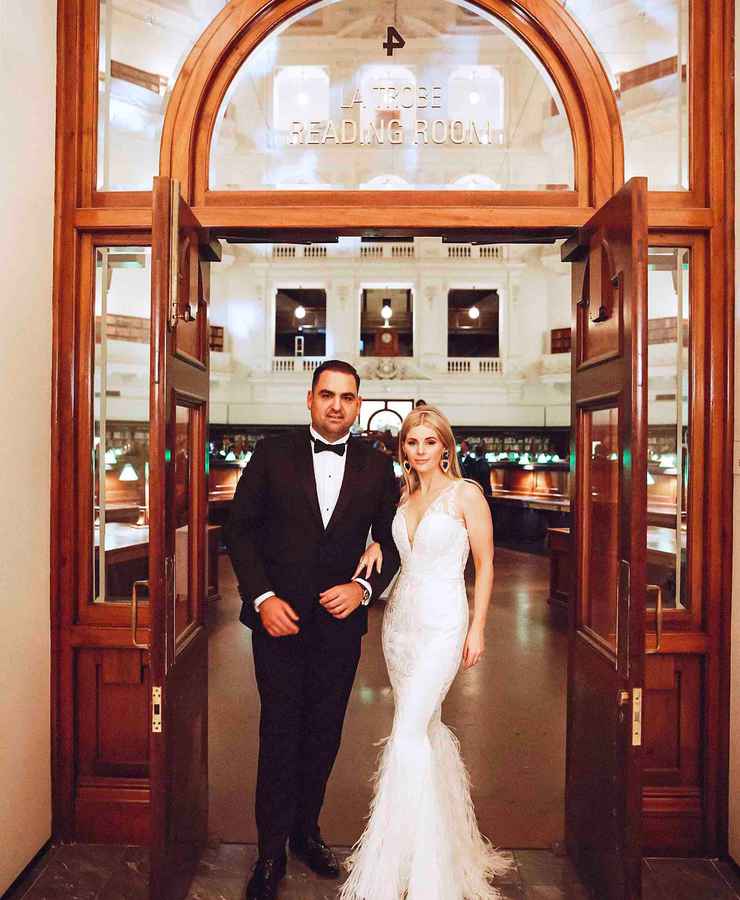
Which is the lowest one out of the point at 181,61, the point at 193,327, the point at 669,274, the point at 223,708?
the point at 223,708

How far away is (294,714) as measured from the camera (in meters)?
2.59

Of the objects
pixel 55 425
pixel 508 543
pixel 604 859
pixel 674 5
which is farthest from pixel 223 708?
pixel 508 543

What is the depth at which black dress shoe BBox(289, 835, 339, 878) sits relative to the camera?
2.66m

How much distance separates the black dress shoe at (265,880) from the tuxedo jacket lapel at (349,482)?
127 centimetres

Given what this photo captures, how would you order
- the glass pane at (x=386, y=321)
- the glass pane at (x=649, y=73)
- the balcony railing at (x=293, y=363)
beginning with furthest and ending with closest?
the glass pane at (x=386, y=321) → the balcony railing at (x=293, y=363) → the glass pane at (x=649, y=73)

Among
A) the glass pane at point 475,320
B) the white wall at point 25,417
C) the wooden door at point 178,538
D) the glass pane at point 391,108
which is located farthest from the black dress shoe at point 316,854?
the glass pane at point 475,320

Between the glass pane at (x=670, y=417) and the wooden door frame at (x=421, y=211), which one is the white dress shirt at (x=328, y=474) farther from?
the glass pane at (x=670, y=417)

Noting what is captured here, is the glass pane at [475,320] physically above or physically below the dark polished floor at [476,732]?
above

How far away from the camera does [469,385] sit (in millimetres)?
19234

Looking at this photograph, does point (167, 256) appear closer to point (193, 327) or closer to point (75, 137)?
point (193, 327)

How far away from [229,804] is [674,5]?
4.19 metres

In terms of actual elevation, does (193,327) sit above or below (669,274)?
below

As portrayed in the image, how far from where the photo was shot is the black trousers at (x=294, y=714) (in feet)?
8.39

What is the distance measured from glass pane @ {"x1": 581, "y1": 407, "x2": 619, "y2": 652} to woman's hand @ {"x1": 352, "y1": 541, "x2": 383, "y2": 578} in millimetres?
903
